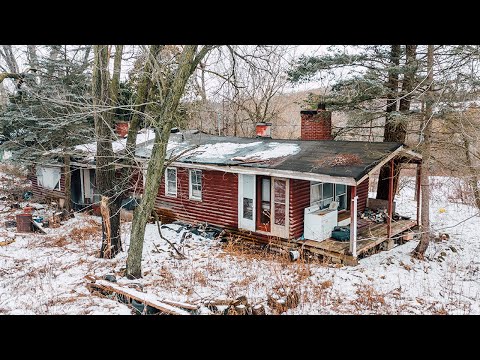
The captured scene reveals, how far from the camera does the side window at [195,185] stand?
13.2 m

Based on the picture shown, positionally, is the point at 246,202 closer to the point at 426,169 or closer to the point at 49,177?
the point at 426,169

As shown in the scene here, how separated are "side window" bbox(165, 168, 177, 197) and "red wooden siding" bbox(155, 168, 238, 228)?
0.17m

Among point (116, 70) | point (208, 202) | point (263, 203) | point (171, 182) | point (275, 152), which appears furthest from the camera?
point (171, 182)

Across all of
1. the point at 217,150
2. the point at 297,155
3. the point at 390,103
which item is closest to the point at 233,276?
the point at 297,155

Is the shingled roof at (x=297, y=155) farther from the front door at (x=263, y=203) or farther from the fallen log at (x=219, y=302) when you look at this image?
the fallen log at (x=219, y=302)

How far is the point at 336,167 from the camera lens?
9.84 meters

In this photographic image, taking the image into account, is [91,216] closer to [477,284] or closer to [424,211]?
[424,211]

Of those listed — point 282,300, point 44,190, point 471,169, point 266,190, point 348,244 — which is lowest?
point 348,244

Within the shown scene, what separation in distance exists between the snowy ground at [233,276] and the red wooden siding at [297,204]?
108 cm

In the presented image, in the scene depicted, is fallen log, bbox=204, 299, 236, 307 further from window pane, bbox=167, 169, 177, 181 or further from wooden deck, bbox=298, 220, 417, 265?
window pane, bbox=167, 169, 177, 181

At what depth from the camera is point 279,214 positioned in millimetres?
11055

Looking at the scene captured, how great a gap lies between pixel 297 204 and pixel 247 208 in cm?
172

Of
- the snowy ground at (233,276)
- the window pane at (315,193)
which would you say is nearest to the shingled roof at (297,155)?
the window pane at (315,193)

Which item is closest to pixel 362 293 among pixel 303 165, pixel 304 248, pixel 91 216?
pixel 304 248
